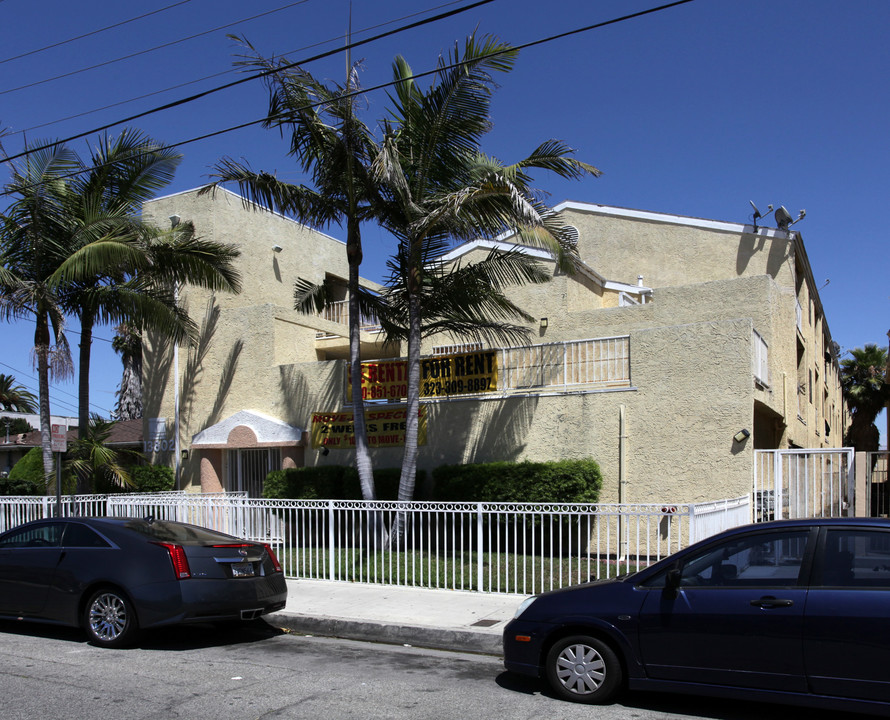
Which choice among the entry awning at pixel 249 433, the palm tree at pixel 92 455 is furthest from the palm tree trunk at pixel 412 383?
the palm tree at pixel 92 455

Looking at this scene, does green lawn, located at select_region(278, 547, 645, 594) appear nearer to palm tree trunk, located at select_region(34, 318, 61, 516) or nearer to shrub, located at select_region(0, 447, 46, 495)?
palm tree trunk, located at select_region(34, 318, 61, 516)

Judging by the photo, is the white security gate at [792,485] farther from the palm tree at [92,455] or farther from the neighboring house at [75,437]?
the neighboring house at [75,437]

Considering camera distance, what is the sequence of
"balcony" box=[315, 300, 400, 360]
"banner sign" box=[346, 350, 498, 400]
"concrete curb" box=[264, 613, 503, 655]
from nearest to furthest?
"concrete curb" box=[264, 613, 503, 655] < "banner sign" box=[346, 350, 498, 400] < "balcony" box=[315, 300, 400, 360]

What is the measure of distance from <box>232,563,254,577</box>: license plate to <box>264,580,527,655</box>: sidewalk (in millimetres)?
1210

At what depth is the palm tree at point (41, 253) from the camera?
1548 centimetres

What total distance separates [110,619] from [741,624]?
5.84m

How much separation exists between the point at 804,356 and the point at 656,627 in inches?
672

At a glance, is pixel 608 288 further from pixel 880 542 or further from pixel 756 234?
pixel 880 542

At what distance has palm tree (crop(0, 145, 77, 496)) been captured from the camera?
15.5 meters

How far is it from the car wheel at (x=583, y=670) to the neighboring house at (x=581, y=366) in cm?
740

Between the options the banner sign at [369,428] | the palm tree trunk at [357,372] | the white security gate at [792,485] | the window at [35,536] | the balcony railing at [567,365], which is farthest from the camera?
the banner sign at [369,428]

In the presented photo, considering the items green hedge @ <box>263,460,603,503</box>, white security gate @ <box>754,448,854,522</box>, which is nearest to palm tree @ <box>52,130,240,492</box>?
green hedge @ <box>263,460,603,503</box>

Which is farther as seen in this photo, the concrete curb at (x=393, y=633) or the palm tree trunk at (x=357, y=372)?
the palm tree trunk at (x=357, y=372)

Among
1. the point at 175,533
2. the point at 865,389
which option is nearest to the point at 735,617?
the point at 175,533
